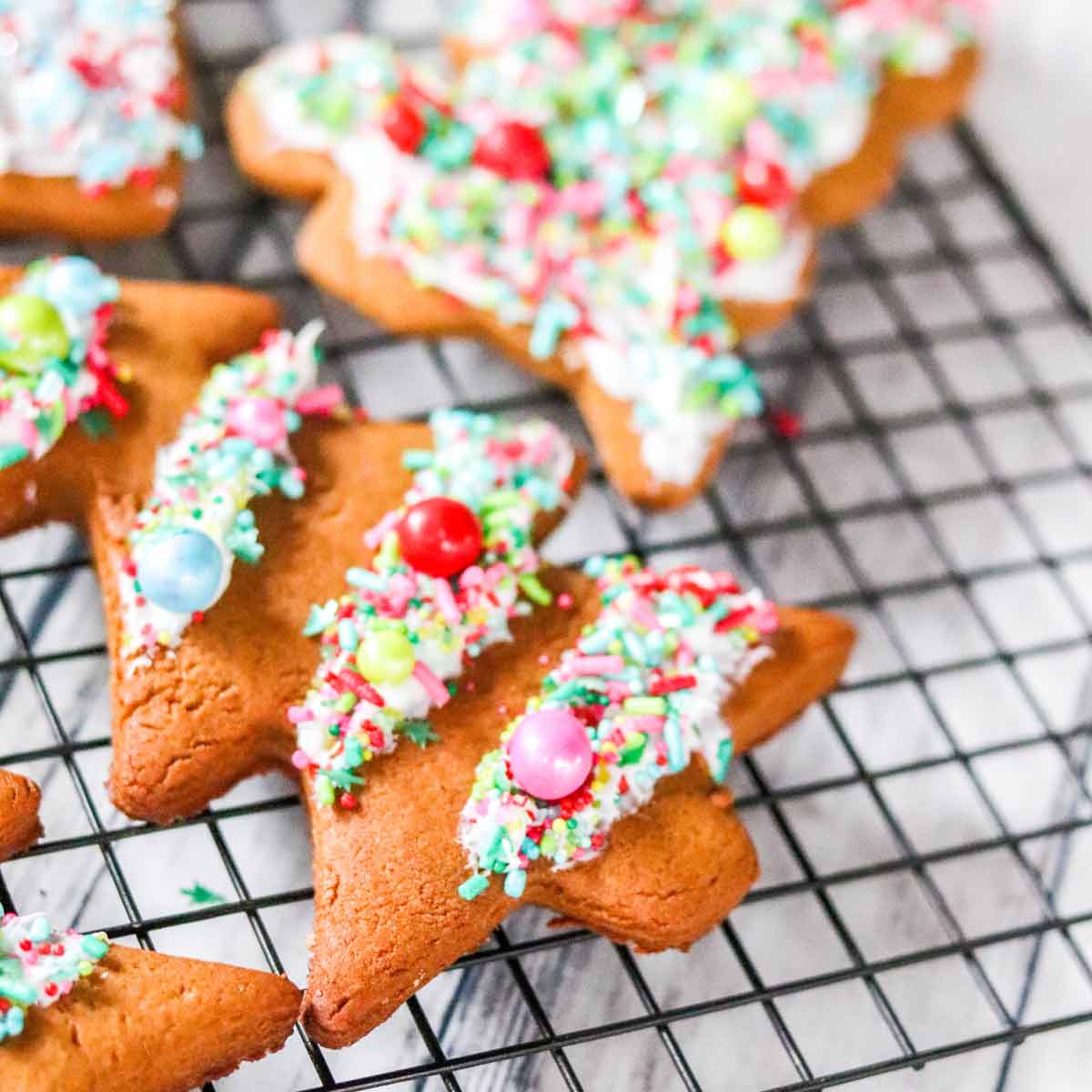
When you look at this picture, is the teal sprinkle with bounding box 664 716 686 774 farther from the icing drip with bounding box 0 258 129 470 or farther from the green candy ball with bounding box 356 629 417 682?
the icing drip with bounding box 0 258 129 470

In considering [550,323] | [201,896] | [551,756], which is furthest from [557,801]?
[550,323]

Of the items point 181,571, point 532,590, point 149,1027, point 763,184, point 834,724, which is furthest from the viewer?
point 763,184

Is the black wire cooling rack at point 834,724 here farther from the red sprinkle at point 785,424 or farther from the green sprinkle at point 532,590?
the green sprinkle at point 532,590

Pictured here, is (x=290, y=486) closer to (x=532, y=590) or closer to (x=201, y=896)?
(x=532, y=590)

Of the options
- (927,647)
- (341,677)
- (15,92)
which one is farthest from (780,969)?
(15,92)

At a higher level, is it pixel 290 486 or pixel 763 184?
pixel 763 184
